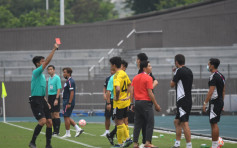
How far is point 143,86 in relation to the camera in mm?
11891

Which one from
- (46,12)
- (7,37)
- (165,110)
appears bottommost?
(165,110)

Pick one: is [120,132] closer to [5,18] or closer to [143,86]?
[143,86]

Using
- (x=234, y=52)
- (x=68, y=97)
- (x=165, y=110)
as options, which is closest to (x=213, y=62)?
(x=68, y=97)

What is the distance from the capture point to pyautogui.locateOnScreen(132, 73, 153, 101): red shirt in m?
11.8

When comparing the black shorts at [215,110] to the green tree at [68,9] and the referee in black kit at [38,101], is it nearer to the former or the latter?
the referee in black kit at [38,101]

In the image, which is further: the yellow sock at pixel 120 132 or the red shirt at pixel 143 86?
the yellow sock at pixel 120 132

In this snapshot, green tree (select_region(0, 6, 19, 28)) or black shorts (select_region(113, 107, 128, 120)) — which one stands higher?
green tree (select_region(0, 6, 19, 28))

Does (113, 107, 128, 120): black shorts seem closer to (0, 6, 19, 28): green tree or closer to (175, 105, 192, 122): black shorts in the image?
(175, 105, 192, 122): black shorts

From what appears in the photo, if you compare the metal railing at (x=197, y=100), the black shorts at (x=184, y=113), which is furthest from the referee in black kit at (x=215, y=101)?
the metal railing at (x=197, y=100)

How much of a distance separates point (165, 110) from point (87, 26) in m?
11.4

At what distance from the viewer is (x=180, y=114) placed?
38.3ft

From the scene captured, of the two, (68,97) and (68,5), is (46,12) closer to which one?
(68,5)

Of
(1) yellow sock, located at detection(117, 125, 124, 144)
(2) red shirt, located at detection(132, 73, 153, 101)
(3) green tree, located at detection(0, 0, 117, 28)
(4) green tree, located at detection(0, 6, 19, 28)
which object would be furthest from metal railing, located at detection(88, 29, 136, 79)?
(3) green tree, located at detection(0, 0, 117, 28)

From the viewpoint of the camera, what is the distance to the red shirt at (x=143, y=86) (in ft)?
38.8
